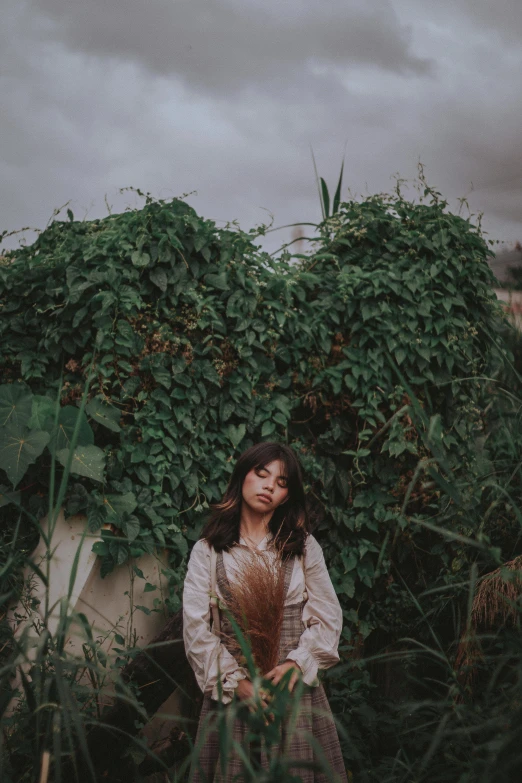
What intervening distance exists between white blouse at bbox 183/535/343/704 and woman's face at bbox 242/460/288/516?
147 mm

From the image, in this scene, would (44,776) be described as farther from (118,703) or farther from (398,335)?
(398,335)

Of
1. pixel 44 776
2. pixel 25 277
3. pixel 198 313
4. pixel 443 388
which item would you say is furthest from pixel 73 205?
pixel 44 776

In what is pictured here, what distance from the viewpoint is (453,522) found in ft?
9.25

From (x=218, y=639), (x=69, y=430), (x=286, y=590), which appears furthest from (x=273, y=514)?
(x=69, y=430)

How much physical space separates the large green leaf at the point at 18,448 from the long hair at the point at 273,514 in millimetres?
894

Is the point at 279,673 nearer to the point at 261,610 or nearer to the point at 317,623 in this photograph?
the point at 261,610

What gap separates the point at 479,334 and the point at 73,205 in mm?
2434

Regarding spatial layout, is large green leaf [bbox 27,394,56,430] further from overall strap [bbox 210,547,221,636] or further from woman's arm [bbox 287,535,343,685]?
woman's arm [bbox 287,535,343,685]

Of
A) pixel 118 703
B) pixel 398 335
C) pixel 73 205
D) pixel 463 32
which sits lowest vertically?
pixel 118 703

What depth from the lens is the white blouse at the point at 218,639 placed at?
2004mm

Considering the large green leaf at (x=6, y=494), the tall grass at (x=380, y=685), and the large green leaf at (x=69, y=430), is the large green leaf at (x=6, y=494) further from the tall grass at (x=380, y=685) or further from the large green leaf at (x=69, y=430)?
the large green leaf at (x=69, y=430)

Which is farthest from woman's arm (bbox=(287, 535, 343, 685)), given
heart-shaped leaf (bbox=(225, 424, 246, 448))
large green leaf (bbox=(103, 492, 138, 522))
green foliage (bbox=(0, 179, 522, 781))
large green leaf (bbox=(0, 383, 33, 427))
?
large green leaf (bbox=(0, 383, 33, 427))

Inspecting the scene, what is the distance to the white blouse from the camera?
2.00 metres

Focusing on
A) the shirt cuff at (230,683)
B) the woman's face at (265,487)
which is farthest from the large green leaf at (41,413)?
the shirt cuff at (230,683)
